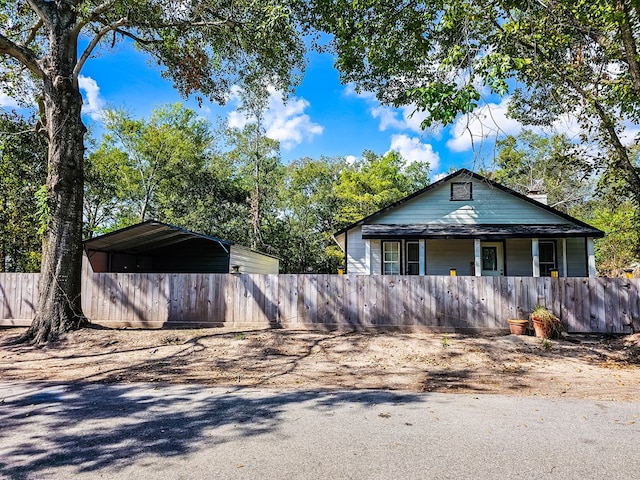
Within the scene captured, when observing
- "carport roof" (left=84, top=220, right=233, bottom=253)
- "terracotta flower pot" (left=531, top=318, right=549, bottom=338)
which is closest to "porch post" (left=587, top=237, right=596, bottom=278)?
"terracotta flower pot" (left=531, top=318, right=549, bottom=338)

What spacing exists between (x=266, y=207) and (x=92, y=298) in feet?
69.1

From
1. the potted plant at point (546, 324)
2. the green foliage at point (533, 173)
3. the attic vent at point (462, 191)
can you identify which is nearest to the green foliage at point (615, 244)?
the green foliage at point (533, 173)

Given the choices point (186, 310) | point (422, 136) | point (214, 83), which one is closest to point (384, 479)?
point (422, 136)

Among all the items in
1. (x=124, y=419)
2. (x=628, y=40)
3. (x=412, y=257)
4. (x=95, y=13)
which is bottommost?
(x=124, y=419)

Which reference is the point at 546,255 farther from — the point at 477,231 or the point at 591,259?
the point at 477,231

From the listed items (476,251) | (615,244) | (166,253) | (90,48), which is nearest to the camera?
(90,48)

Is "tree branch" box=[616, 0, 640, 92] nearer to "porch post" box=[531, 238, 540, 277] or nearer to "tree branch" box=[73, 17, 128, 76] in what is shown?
"porch post" box=[531, 238, 540, 277]

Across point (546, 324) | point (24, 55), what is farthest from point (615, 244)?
point (24, 55)

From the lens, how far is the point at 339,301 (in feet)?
31.7

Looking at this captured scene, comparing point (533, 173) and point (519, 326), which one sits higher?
point (533, 173)

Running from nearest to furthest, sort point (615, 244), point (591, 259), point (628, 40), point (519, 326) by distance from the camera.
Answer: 1. point (628, 40)
2. point (519, 326)
3. point (591, 259)
4. point (615, 244)

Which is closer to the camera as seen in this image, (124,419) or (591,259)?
(124,419)

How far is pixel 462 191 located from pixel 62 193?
43.6 ft

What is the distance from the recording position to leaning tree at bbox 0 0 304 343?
28.7 feet
